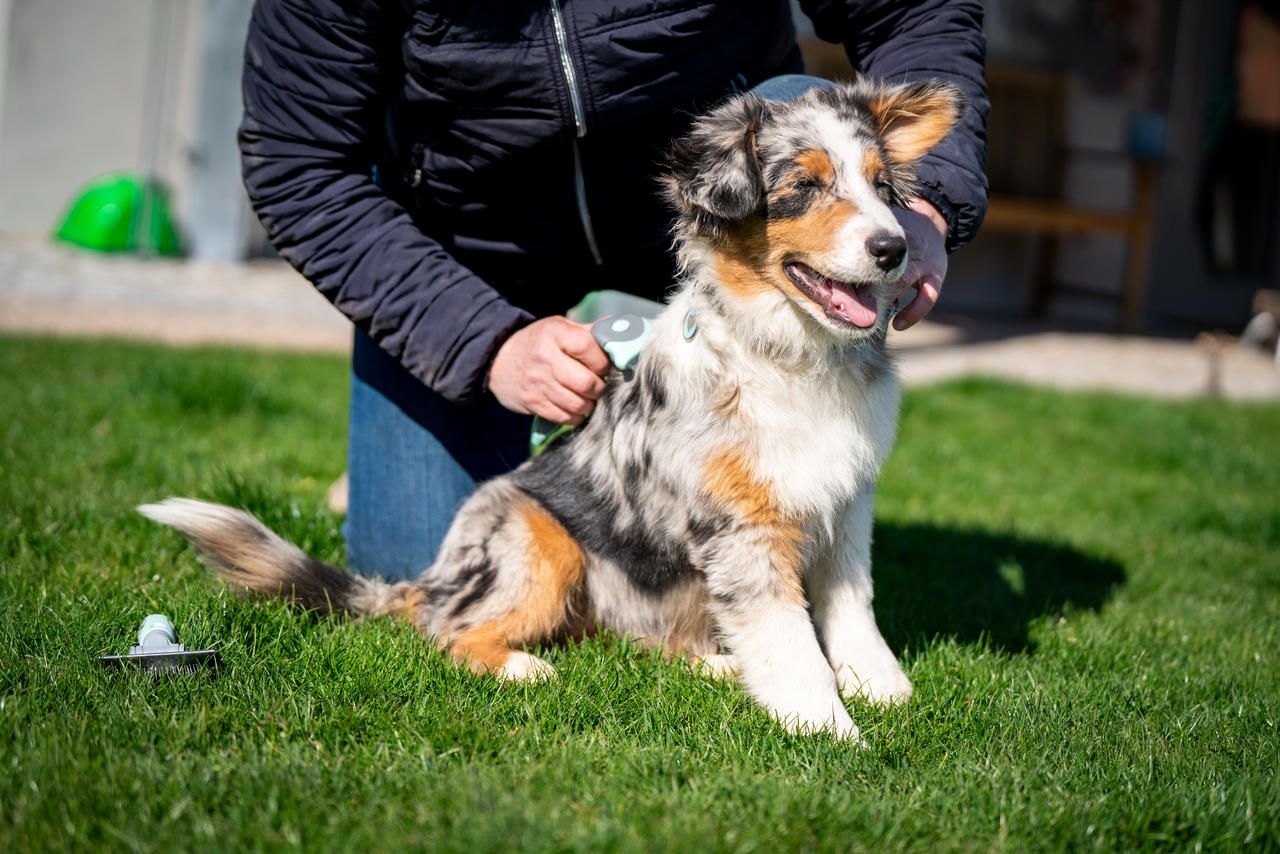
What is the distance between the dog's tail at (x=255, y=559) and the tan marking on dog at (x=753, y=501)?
95cm

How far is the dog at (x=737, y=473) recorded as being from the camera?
2.49 m

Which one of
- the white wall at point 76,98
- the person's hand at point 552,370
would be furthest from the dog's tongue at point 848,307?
the white wall at point 76,98

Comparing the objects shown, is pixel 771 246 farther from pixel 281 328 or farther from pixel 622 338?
pixel 281 328

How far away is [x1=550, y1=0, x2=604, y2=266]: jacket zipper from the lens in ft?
9.48

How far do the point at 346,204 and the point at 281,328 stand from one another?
19.3 ft

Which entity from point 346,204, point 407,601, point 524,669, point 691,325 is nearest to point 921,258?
point 691,325

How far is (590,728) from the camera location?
2.45m

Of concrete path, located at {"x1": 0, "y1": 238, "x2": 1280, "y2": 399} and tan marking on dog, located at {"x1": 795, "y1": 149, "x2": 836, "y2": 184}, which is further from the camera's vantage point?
concrete path, located at {"x1": 0, "y1": 238, "x2": 1280, "y2": 399}

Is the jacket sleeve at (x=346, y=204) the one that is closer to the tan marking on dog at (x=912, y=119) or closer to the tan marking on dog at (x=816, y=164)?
the tan marking on dog at (x=816, y=164)

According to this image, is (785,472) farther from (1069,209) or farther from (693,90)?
(1069,209)

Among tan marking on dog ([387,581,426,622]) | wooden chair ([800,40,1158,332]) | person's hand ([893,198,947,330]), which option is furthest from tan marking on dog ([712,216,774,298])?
wooden chair ([800,40,1158,332])

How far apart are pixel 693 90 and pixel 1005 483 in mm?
3078

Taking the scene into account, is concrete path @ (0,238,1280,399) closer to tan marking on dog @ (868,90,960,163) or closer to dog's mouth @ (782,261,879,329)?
tan marking on dog @ (868,90,960,163)

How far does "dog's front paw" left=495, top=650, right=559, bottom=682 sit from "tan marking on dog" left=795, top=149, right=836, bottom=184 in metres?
1.34
